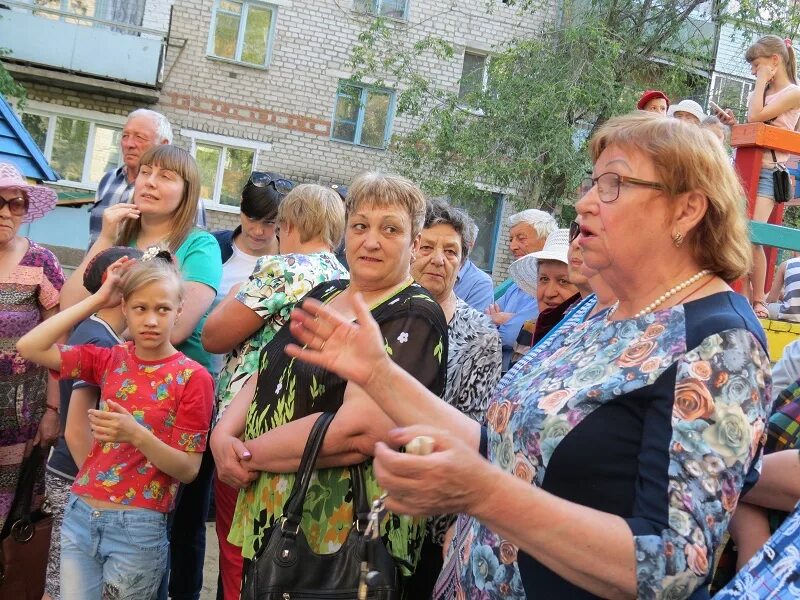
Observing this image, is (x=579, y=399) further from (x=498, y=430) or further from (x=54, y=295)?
(x=54, y=295)

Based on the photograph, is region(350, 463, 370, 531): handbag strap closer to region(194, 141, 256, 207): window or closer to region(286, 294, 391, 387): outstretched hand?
region(286, 294, 391, 387): outstretched hand

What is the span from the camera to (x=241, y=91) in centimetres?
1902

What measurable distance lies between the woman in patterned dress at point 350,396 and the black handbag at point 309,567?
16 cm

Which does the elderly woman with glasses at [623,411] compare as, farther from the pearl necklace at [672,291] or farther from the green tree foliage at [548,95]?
the green tree foliage at [548,95]

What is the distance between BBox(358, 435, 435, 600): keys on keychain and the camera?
154 centimetres

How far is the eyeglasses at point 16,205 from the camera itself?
434 cm

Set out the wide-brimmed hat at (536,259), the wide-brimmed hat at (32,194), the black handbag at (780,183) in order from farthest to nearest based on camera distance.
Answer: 1. the black handbag at (780,183)
2. the wide-brimmed hat at (32,194)
3. the wide-brimmed hat at (536,259)

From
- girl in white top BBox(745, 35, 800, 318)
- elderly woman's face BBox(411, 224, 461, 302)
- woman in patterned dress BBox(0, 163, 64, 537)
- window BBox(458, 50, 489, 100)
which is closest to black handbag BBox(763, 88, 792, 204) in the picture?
girl in white top BBox(745, 35, 800, 318)

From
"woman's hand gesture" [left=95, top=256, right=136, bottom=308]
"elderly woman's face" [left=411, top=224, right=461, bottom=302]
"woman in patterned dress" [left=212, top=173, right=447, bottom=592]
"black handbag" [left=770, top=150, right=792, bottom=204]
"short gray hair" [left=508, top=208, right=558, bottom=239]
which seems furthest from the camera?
"short gray hair" [left=508, top=208, right=558, bottom=239]

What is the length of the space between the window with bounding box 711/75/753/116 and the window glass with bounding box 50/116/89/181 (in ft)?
44.8

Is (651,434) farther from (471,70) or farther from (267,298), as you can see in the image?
(471,70)

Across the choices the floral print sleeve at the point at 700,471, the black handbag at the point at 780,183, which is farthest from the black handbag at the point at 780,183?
the floral print sleeve at the point at 700,471

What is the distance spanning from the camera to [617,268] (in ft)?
6.21

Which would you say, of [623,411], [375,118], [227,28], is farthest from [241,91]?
[623,411]
